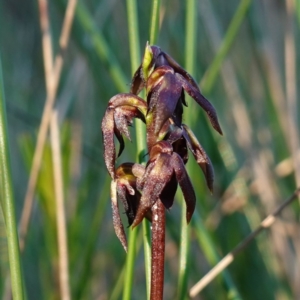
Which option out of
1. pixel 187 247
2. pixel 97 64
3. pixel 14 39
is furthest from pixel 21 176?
pixel 187 247

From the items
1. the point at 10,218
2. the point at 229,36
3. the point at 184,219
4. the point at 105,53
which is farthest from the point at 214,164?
the point at 10,218

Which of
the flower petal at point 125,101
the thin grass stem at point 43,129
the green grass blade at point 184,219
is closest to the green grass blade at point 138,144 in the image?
the green grass blade at point 184,219

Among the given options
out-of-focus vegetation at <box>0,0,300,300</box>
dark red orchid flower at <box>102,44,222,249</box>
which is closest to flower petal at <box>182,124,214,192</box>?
Answer: dark red orchid flower at <box>102,44,222,249</box>

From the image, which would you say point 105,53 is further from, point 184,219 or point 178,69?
point 178,69

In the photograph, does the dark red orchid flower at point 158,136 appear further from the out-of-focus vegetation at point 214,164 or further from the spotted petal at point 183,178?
the out-of-focus vegetation at point 214,164

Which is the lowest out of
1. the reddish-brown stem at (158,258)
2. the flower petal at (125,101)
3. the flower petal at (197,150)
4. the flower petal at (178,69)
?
the reddish-brown stem at (158,258)

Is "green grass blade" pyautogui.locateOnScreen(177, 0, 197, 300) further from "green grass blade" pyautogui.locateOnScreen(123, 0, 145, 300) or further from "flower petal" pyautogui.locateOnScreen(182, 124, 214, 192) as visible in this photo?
"flower petal" pyautogui.locateOnScreen(182, 124, 214, 192)
